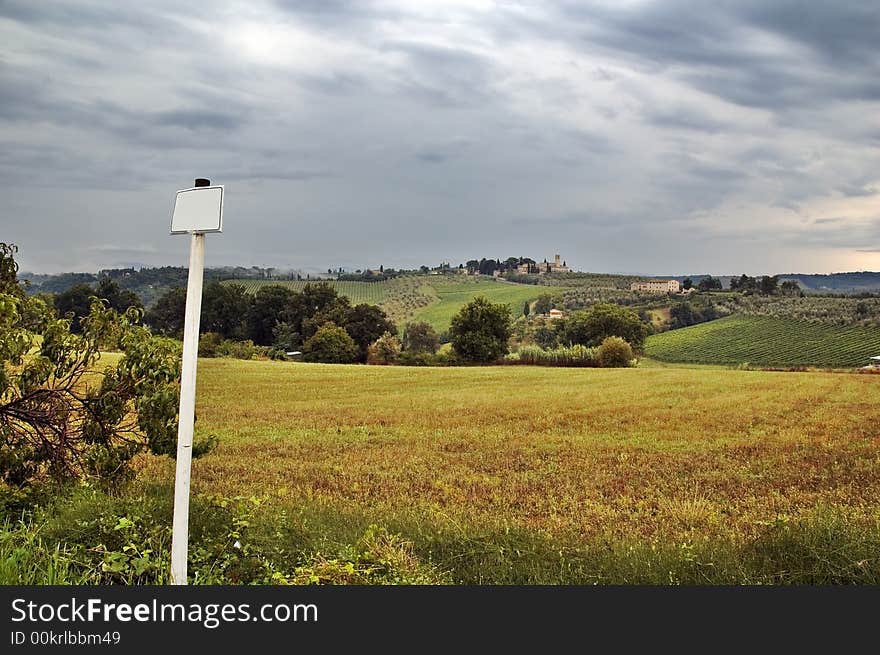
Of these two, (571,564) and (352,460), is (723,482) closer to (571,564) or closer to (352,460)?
(571,564)

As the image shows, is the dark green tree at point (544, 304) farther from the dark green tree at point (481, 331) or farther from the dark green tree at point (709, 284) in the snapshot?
the dark green tree at point (481, 331)

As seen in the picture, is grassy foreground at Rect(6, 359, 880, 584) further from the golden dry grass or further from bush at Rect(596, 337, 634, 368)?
bush at Rect(596, 337, 634, 368)

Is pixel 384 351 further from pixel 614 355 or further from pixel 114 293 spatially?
pixel 114 293

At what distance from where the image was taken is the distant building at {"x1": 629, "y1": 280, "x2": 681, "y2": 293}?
67419 millimetres

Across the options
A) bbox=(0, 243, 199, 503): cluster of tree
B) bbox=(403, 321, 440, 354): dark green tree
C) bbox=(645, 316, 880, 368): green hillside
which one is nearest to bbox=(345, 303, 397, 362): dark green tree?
bbox=(403, 321, 440, 354): dark green tree

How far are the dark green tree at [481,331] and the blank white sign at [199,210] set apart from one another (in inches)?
1368

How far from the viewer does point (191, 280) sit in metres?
4.02

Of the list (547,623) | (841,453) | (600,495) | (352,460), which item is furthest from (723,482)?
(547,623)

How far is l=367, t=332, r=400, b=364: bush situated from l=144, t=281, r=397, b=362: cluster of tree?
1.06 meters

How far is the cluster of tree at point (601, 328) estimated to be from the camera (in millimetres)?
45781

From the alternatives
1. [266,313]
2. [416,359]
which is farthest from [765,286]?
[266,313]

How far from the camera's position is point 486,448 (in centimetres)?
1166
